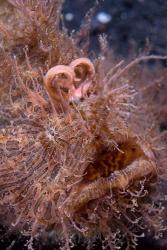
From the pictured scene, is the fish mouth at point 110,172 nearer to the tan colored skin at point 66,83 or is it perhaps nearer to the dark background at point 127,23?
the tan colored skin at point 66,83

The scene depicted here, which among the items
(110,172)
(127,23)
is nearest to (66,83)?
(110,172)

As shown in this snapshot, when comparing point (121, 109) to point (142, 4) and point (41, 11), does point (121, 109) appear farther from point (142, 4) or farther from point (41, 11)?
point (142, 4)

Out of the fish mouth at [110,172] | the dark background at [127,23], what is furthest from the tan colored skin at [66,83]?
the dark background at [127,23]

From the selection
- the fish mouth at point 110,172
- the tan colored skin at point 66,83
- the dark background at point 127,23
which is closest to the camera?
the fish mouth at point 110,172

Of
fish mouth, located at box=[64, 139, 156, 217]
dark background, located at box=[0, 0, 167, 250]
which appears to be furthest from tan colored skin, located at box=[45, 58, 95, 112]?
dark background, located at box=[0, 0, 167, 250]

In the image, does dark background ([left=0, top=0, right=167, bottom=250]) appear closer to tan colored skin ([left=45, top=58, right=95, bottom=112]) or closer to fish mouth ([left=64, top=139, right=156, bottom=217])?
tan colored skin ([left=45, top=58, right=95, bottom=112])
